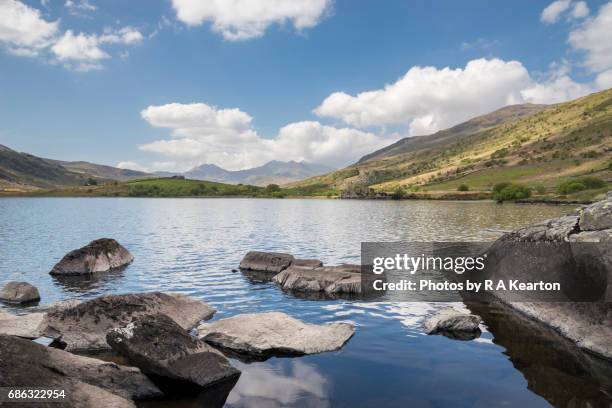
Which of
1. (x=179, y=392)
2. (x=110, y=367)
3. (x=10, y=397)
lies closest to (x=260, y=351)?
(x=179, y=392)

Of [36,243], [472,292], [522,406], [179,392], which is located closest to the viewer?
[522,406]

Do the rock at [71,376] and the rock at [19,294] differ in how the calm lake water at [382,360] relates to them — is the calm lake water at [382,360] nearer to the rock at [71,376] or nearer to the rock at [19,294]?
the rock at [19,294]

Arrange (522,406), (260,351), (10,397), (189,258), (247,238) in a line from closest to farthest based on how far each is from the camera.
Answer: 1. (10,397)
2. (522,406)
3. (260,351)
4. (189,258)
5. (247,238)

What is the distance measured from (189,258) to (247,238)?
17.8m

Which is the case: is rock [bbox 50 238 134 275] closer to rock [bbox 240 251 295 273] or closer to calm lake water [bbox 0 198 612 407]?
calm lake water [bbox 0 198 612 407]

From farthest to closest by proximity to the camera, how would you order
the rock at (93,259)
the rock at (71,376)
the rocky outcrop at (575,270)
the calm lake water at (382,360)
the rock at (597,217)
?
the rock at (93,259), the rock at (597,217), the rocky outcrop at (575,270), the calm lake water at (382,360), the rock at (71,376)

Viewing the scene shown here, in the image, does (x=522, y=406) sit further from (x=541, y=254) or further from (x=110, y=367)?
(x=110, y=367)

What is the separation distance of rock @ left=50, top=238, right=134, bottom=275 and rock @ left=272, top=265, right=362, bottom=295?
16085 mm

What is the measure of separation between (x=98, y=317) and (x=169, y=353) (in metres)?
6.41

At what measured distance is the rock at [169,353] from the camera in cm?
1434

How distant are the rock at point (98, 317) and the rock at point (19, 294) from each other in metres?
8.92

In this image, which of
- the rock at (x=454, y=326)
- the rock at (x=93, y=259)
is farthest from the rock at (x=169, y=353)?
the rock at (x=93, y=259)

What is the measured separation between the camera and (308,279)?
3003 cm

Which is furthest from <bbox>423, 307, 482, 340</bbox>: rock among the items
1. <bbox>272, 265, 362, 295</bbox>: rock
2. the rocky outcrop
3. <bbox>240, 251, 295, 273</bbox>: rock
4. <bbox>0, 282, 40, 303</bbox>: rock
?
<bbox>0, 282, 40, 303</bbox>: rock
